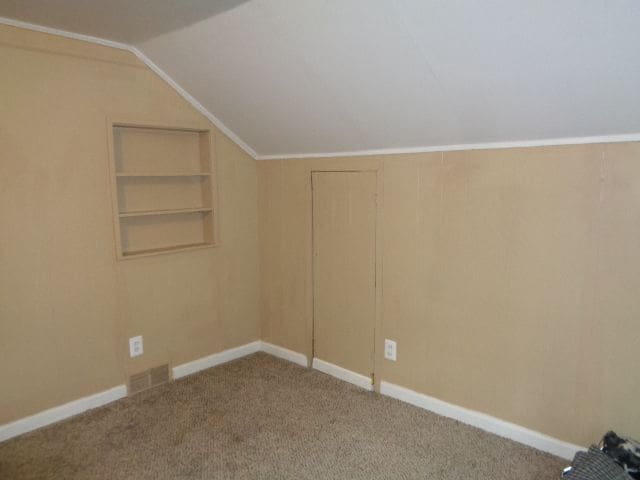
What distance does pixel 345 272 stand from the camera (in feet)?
9.55

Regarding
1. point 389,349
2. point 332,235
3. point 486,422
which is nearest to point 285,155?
point 332,235

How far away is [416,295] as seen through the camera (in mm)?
2582

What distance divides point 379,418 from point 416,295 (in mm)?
703

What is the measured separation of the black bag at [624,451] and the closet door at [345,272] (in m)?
1.28

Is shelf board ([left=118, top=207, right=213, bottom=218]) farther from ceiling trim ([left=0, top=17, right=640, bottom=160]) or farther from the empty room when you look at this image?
ceiling trim ([left=0, top=17, right=640, bottom=160])

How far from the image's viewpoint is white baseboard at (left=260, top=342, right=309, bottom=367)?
126 inches

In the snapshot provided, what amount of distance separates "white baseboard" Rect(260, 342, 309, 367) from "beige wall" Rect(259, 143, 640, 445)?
25.3 inches

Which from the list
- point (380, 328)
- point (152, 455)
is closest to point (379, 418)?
point (380, 328)

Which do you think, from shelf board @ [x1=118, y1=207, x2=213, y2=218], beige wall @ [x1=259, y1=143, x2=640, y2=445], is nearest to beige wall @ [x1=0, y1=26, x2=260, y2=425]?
shelf board @ [x1=118, y1=207, x2=213, y2=218]

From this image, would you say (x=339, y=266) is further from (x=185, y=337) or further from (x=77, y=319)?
(x=77, y=319)

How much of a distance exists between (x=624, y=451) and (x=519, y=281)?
0.79m

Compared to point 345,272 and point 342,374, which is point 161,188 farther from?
point 342,374

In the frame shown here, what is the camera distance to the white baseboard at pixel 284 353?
3.21 metres

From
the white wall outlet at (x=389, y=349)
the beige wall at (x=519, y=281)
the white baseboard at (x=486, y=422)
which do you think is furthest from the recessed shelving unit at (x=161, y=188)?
the white baseboard at (x=486, y=422)
